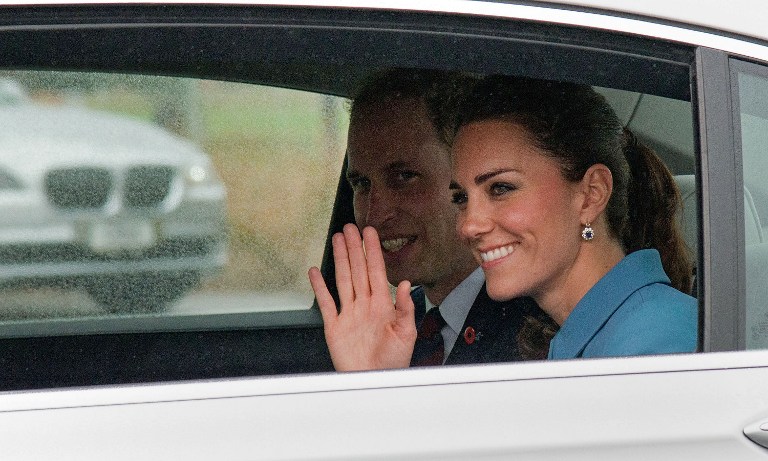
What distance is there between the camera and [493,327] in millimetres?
2355

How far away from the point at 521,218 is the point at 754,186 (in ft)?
1.87

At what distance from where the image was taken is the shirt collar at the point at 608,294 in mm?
2059

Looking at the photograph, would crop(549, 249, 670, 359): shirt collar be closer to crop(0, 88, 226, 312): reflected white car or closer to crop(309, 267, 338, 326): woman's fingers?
→ crop(309, 267, 338, 326): woman's fingers

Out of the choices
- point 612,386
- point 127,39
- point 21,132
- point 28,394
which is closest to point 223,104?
point 21,132

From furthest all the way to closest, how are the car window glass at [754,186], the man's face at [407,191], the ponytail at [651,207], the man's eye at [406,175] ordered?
the man's eye at [406,175]
the man's face at [407,191]
the ponytail at [651,207]
the car window glass at [754,186]

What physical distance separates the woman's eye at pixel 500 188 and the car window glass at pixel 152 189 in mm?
678

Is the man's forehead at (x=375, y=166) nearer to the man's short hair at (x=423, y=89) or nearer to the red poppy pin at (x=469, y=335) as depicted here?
the man's short hair at (x=423, y=89)

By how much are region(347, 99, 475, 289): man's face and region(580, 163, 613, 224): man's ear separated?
18.8 inches

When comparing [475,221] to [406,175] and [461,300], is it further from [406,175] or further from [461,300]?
[406,175]

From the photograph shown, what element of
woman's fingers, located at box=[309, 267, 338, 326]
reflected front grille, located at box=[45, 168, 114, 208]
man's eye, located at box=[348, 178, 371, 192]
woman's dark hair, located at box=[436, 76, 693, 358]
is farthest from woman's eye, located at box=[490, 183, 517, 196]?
reflected front grille, located at box=[45, 168, 114, 208]

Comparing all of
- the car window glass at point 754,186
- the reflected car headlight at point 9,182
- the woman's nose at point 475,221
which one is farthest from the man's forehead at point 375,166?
the car window glass at point 754,186

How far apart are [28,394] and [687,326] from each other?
107 centimetres

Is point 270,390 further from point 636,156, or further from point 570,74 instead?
point 636,156

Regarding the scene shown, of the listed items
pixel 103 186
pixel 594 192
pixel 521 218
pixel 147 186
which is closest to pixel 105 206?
pixel 103 186
